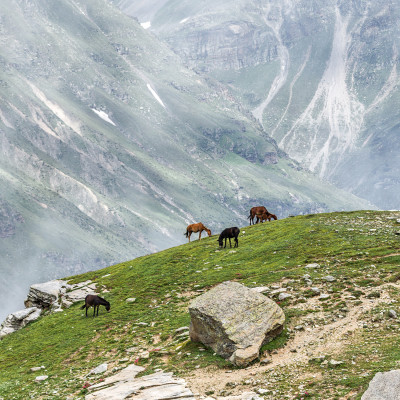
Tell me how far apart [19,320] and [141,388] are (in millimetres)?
33917

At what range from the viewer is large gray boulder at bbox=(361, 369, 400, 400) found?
17.3 meters

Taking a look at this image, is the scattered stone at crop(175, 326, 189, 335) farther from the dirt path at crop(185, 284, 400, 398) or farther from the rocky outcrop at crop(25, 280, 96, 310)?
the rocky outcrop at crop(25, 280, 96, 310)

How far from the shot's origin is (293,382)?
20953 mm

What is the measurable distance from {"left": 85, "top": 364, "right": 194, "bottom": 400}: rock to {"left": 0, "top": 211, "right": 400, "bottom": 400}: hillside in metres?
0.83

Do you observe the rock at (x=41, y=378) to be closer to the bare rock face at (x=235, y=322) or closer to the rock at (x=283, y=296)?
the bare rock face at (x=235, y=322)

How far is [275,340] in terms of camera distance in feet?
87.5

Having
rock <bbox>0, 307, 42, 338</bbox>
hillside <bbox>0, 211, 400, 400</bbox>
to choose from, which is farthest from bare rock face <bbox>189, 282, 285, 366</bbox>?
rock <bbox>0, 307, 42, 338</bbox>

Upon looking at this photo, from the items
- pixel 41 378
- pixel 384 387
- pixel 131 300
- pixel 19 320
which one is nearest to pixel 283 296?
pixel 384 387

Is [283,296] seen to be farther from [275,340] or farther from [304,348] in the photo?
[304,348]

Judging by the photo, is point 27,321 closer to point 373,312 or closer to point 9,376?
point 9,376

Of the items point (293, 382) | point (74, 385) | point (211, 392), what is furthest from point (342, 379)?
point (74, 385)

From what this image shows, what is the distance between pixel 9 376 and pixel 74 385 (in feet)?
26.6

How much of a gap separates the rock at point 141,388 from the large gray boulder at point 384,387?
8.12 metres

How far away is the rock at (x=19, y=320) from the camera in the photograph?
49.7 metres
